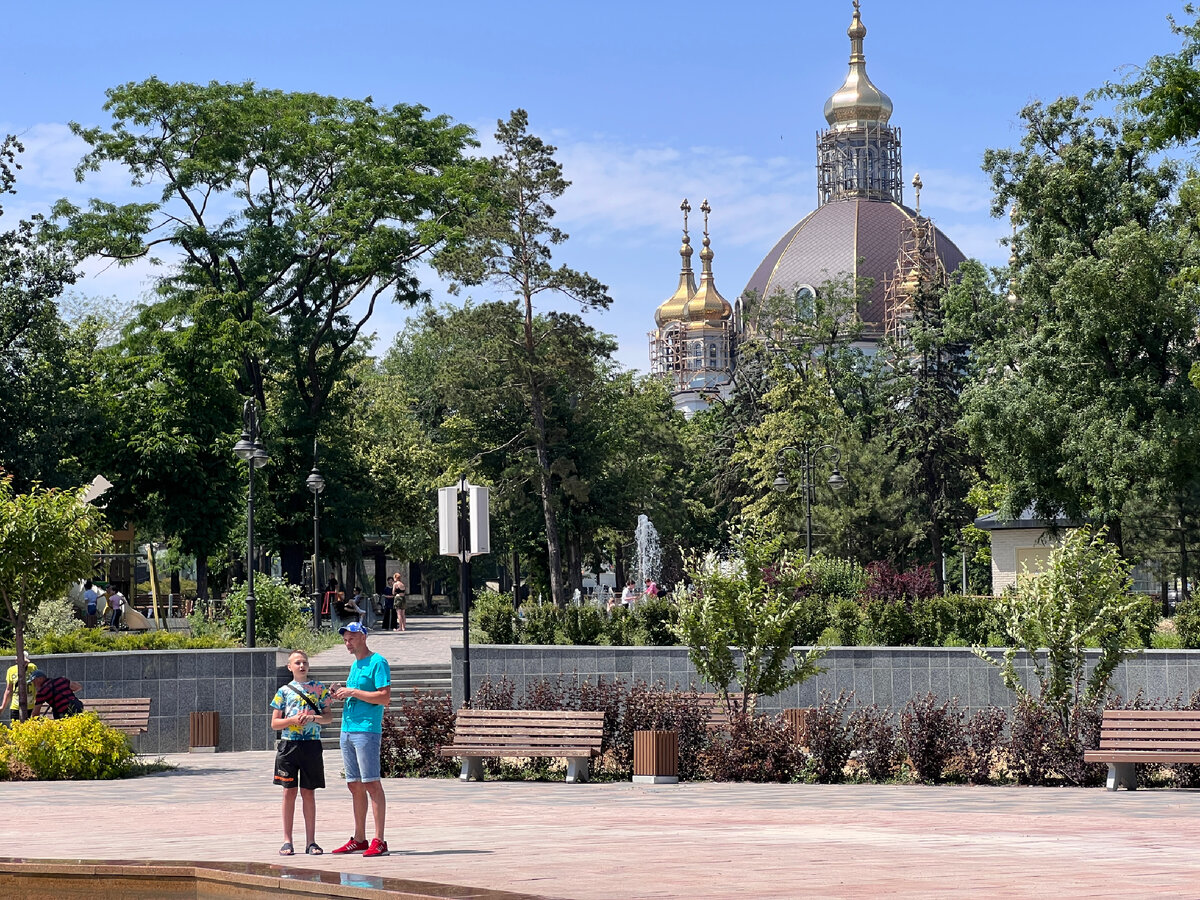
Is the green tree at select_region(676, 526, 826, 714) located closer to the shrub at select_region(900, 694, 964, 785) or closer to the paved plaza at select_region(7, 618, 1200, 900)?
the shrub at select_region(900, 694, 964, 785)

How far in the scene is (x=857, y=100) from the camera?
133m

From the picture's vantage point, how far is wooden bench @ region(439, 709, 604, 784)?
55.9 feet

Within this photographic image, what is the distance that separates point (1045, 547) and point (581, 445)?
14574 mm

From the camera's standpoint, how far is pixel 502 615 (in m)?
26.0

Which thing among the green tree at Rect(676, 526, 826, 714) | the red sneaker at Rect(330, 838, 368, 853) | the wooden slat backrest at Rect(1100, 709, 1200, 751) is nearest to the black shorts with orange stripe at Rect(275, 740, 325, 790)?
the red sneaker at Rect(330, 838, 368, 853)

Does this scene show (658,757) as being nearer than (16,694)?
Yes

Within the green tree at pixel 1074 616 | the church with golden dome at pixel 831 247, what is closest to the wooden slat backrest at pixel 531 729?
the green tree at pixel 1074 616

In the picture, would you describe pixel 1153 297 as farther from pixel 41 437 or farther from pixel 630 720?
pixel 41 437

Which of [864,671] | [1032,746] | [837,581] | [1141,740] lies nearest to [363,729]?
[1032,746]

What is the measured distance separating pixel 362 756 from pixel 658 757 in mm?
6865

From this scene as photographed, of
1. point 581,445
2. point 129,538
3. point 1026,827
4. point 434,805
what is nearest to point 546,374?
point 581,445

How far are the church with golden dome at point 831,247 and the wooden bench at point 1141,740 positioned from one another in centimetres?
9265

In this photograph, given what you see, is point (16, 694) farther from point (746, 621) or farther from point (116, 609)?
point (116, 609)

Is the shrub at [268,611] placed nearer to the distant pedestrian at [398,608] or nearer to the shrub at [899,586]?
the distant pedestrian at [398,608]
